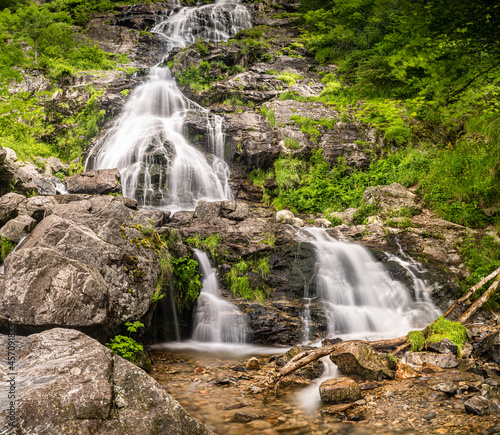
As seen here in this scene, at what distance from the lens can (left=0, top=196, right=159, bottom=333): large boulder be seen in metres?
4.15

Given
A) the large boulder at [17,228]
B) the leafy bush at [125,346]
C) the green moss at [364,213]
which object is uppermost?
the green moss at [364,213]

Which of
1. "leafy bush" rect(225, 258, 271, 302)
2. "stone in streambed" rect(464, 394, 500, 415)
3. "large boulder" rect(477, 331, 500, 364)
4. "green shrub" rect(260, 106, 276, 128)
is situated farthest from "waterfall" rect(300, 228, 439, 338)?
"green shrub" rect(260, 106, 276, 128)

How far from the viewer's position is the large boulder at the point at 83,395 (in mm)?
2379

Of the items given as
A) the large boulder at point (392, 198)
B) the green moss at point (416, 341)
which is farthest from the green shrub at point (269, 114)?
the green moss at point (416, 341)

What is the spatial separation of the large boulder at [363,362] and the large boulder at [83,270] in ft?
10.5

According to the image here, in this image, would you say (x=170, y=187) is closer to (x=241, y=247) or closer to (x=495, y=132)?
(x=241, y=247)

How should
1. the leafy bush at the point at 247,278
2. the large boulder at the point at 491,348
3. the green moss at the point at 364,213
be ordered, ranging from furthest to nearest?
1. the green moss at the point at 364,213
2. the leafy bush at the point at 247,278
3. the large boulder at the point at 491,348

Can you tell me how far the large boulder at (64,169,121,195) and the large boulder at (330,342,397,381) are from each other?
9611 mm

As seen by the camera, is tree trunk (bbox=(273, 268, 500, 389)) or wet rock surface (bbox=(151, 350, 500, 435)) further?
tree trunk (bbox=(273, 268, 500, 389))

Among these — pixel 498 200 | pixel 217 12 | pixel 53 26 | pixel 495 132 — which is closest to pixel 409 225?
pixel 498 200

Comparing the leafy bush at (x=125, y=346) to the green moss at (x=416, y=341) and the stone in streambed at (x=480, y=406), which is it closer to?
the stone in streambed at (x=480, y=406)

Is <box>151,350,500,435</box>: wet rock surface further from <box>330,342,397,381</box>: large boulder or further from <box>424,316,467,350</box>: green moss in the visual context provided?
<box>424,316,467,350</box>: green moss

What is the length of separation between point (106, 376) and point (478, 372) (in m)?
4.99

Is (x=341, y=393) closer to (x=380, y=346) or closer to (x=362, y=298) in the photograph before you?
(x=380, y=346)
